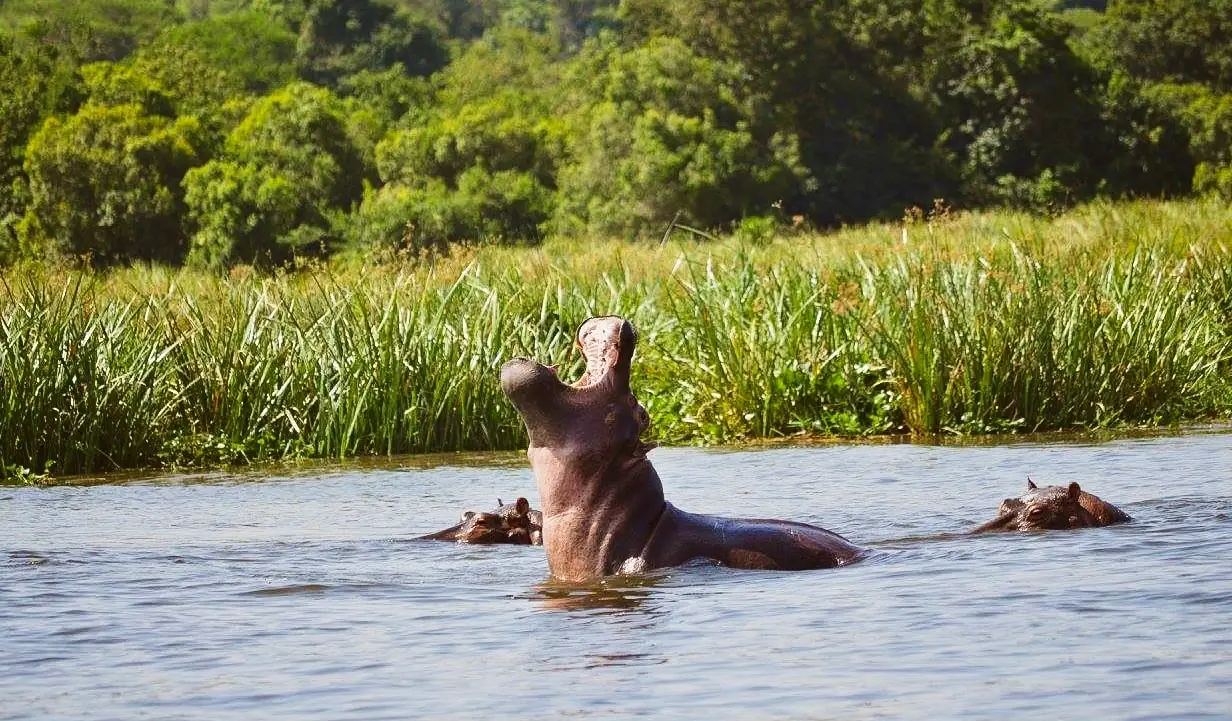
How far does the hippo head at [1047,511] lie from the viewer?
6.28 m

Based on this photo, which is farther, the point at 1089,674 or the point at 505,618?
the point at 505,618

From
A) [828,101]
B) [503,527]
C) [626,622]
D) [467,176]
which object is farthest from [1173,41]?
[626,622]

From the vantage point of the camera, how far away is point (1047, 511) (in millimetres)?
6277

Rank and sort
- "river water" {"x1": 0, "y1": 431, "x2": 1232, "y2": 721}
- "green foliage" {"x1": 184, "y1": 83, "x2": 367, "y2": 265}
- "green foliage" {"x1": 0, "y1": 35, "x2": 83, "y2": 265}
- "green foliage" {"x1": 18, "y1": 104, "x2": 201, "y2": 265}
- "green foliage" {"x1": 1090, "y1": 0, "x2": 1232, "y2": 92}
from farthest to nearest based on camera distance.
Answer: "green foliage" {"x1": 1090, "y1": 0, "x2": 1232, "y2": 92}
"green foliage" {"x1": 0, "y1": 35, "x2": 83, "y2": 265}
"green foliage" {"x1": 18, "y1": 104, "x2": 201, "y2": 265}
"green foliage" {"x1": 184, "y1": 83, "x2": 367, "y2": 265}
"river water" {"x1": 0, "y1": 431, "x2": 1232, "y2": 721}

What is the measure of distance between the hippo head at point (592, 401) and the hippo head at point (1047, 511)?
5.89 ft

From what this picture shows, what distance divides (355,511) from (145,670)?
12.2 feet

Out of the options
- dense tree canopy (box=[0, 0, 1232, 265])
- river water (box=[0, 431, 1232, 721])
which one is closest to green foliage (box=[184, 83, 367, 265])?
dense tree canopy (box=[0, 0, 1232, 265])

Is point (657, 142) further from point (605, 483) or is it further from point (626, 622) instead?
point (626, 622)

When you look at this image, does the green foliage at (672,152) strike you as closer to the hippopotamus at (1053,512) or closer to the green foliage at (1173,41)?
the green foliage at (1173,41)

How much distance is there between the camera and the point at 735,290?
12117 millimetres

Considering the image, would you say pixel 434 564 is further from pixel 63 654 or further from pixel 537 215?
pixel 537 215

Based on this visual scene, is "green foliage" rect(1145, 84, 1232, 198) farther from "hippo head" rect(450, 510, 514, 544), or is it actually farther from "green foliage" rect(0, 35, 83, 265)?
"hippo head" rect(450, 510, 514, 544)

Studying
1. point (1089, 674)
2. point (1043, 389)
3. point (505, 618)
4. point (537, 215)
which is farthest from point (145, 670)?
point (537, 215)

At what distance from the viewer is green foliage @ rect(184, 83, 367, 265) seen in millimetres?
42031
